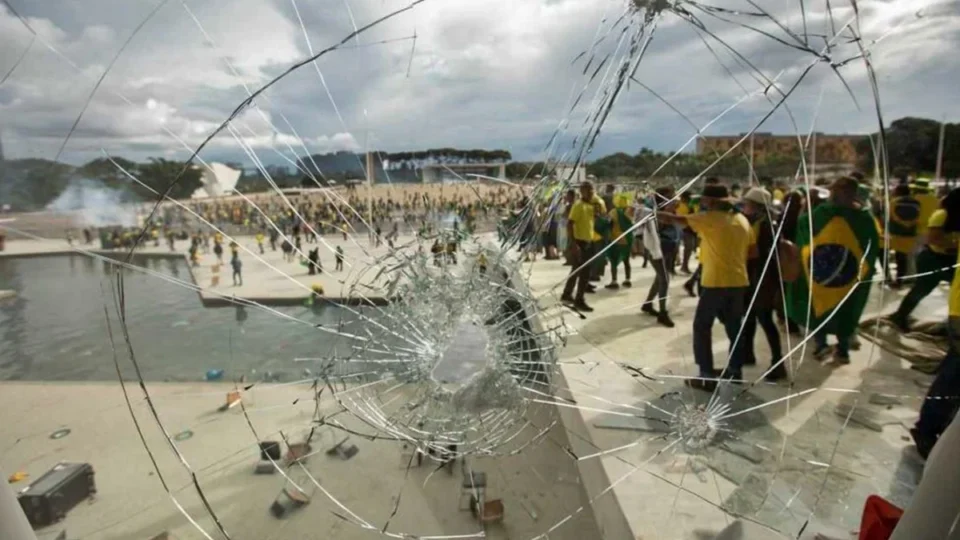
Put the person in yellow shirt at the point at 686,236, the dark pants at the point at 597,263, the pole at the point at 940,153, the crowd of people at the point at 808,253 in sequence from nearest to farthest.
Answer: the pole at the point at 940,153
the crowd of people at the point at 808,253
the person in yellow shirt at the point at 686,236
the dark pants at the point at 597,263

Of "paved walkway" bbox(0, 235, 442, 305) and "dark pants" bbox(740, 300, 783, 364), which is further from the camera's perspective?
"dark pants" bbox(740, 300, 783, 364)

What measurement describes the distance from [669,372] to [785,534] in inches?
57.0

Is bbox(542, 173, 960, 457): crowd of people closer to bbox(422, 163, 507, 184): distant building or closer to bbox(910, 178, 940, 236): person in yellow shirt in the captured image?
bbox(910, 178, 940, 236): person in yellow shirt

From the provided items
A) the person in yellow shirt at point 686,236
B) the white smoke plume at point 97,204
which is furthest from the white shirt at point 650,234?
the white smoke plume at point 97,204

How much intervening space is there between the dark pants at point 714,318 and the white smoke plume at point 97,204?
9.81 ft

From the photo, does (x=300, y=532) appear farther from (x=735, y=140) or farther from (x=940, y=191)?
(x=940, y=191)

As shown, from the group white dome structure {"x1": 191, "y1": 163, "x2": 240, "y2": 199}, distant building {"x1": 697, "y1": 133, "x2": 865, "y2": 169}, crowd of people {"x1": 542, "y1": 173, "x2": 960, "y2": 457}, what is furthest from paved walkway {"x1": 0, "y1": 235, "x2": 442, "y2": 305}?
distant building {"x1": 697, "y1": 133, "x2": 865, "y2": 169}

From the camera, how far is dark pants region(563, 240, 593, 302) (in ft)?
11.4

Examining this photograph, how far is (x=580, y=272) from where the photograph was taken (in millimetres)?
3820

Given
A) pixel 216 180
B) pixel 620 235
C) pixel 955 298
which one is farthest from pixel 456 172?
pixel 955 298

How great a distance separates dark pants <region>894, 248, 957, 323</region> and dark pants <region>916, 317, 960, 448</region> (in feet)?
0.95

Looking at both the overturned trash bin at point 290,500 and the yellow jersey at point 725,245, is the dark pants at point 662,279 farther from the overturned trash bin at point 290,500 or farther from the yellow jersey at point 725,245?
the overturned trash bin at point 290,500

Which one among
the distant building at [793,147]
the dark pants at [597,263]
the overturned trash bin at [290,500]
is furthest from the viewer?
the dark pants at [597,263]

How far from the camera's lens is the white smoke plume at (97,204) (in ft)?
6.47
